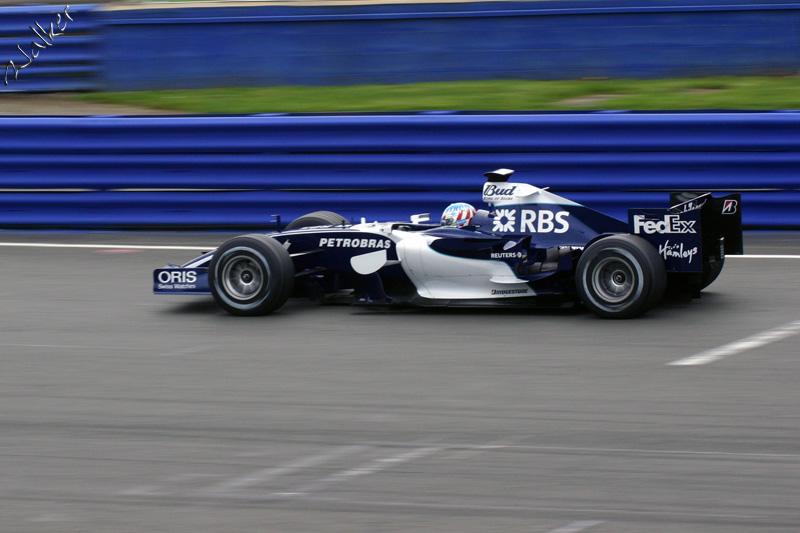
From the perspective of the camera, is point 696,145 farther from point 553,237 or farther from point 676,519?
point 676,519

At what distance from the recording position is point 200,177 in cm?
1159

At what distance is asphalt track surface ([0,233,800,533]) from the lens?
4105 mm

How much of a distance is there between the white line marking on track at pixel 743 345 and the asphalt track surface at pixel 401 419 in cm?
3

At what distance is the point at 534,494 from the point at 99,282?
5.92m

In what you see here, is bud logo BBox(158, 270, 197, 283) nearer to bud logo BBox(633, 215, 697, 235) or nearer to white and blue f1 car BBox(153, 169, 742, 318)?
white and blue f1 car BBox(153, 169, 742, 318)

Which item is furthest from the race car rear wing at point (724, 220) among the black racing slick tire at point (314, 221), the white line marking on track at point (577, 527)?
the white line marking on track at point (577, 527)

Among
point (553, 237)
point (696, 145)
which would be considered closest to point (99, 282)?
point (553, 237)

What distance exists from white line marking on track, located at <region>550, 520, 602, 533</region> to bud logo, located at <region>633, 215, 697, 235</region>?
11.4 ft

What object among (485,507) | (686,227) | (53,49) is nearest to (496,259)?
(686,227)

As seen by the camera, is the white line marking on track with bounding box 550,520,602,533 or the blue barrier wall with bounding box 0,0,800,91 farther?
the blue barrier wall with bounding box 0,0,800,91

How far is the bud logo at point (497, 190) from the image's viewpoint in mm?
7805

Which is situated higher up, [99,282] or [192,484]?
[99,282]

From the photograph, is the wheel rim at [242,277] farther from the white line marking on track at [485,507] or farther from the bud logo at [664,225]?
the white line marking on track at [485,507]

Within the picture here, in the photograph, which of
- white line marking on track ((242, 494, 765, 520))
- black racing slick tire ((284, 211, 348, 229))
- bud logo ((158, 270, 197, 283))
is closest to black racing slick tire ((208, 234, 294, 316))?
bud logo ((158, 270, 197, 283))
